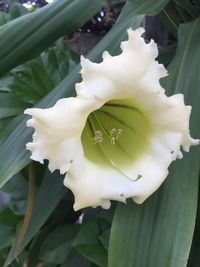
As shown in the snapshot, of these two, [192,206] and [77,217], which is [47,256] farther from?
[192,206]

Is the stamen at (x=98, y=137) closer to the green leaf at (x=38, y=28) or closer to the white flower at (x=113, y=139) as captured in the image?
the white flower at (x=113, y=139)

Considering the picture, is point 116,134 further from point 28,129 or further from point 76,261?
point 76,261

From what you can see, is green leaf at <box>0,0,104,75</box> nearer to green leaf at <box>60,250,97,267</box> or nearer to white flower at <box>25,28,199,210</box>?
white flower at <box>25,28,199,210</box>

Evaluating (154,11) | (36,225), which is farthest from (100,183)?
(154,11)

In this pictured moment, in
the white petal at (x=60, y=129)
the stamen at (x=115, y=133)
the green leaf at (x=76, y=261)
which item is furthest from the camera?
the green leaf at (x=76, y=261)

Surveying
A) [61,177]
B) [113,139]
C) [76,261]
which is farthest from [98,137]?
[76,261]

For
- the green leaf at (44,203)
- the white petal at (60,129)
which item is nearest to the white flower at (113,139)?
the white petal at (60,129)

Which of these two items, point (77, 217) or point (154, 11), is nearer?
point (154, 11)

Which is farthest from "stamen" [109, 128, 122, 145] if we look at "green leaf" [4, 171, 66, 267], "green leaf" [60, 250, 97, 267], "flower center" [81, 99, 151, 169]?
"green leaf" [60, 250, 97, 267]
